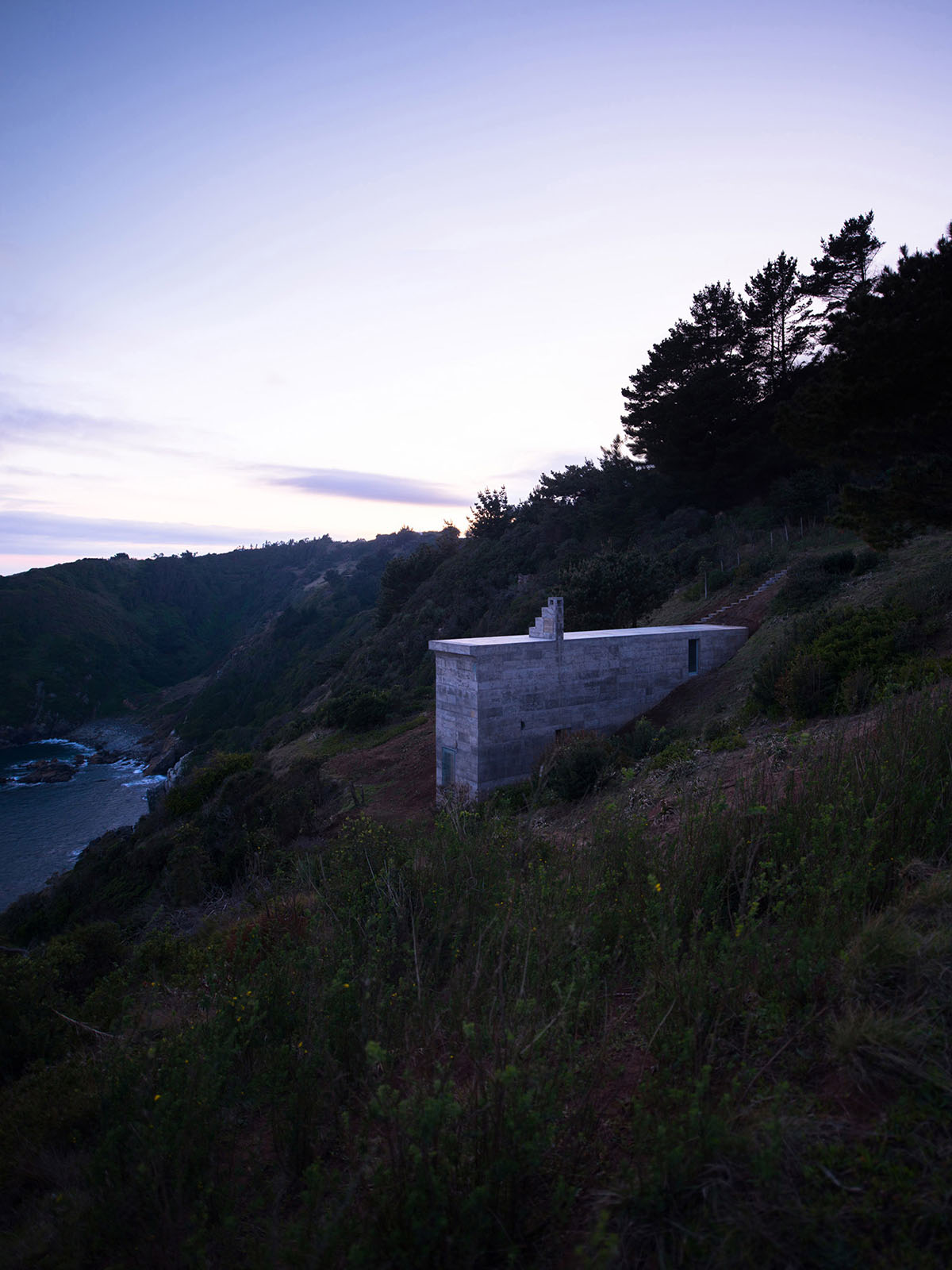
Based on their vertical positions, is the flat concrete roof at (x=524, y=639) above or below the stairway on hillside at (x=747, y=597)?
below

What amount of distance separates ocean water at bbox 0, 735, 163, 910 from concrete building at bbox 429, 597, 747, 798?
15.4 meters

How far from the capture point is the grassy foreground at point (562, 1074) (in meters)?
1.71

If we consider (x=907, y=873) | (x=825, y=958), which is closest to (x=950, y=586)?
(x=907, y=873)

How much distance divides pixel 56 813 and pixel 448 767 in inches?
971

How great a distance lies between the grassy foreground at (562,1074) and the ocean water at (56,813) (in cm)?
2079

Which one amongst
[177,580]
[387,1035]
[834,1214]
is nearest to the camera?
[834,1214]

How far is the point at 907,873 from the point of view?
10.2 feet

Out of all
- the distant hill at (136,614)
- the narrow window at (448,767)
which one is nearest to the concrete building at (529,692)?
the narrow window at (448,767)

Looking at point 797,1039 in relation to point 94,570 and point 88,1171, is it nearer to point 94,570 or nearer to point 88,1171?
point 88,1171

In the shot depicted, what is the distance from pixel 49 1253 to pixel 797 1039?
99.5 inches

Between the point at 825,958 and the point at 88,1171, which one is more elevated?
the point at 825,958

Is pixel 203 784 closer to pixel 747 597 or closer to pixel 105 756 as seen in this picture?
pixel 747 597

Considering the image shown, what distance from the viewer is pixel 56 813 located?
29438mm

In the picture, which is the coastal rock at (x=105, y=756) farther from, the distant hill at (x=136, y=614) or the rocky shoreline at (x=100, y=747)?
the distant hill at (x=136, y=614)
